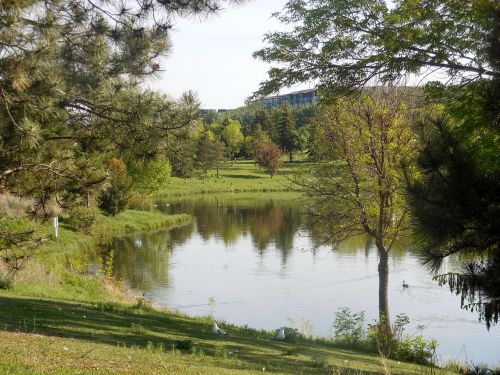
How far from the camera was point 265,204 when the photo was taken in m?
57.7

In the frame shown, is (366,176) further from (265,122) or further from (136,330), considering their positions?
(265,122)

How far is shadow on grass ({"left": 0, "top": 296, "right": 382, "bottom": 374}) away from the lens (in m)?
9.80

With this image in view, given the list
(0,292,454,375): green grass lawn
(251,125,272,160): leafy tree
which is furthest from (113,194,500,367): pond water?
(251,125,272,160): leafy tree

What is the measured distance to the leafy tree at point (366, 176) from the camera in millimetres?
15711

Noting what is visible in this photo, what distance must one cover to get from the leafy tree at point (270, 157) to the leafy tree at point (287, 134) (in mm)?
10368

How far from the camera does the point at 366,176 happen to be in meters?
16.1

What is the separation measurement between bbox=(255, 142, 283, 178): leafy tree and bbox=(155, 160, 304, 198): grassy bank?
145 cm

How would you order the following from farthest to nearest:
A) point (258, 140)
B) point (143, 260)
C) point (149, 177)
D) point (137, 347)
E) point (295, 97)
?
point (258, 140)
point (149, 177)
point (143, 260)
point (295, 97)
point (137, 347)

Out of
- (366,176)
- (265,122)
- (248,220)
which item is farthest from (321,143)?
(265,122)

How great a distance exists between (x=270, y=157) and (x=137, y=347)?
Answer: 72.6 meters

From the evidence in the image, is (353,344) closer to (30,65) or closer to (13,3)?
(30,65)

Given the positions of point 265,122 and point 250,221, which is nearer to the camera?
point 250,221

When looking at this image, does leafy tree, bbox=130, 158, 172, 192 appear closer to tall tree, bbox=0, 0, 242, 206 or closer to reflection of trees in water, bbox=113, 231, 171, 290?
reflection of trees in water, bbox=113, 231, 171, 290

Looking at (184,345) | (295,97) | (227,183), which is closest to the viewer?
(184,345)
